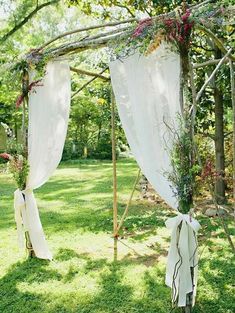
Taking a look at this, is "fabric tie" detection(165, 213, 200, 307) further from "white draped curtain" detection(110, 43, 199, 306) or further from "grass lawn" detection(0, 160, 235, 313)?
"grass lawn" detection(0, 160, 235, 313)

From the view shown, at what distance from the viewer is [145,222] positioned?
240 inches

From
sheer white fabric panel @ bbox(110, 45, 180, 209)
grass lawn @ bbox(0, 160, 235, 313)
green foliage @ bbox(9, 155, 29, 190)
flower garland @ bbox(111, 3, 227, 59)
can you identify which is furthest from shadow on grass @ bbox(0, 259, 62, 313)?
flower garland @ bbox(111, 3, 227, 59)

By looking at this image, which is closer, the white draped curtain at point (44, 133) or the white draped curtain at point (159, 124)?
the white draped curtain at point (159, 124)

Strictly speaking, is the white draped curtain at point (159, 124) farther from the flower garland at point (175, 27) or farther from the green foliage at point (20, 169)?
the green foliage at point (20, 169)

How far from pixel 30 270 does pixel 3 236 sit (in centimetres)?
148

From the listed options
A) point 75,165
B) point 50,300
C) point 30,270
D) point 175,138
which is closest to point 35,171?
point 30,270

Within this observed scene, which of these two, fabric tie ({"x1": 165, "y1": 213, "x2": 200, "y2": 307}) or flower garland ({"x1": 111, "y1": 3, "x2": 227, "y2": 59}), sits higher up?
flower garland ({"x1": 111, "y1": 3, "x2": 227, "y2": 59})

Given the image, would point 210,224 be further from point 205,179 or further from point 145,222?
point 205,179

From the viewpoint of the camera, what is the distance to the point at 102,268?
4.30 m

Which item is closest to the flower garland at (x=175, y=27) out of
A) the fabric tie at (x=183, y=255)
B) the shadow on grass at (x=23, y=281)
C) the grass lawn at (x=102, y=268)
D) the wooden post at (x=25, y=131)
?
the fabric tie at (x=183, y=255)

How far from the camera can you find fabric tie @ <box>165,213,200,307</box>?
3100 millimetres

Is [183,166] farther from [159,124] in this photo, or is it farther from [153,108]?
[153,108]

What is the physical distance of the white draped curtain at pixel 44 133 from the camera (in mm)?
4457

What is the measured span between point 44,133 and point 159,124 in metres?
1.66
